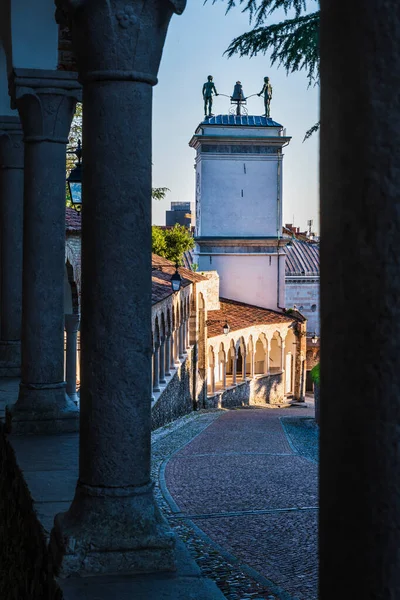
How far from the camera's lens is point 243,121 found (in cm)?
3941

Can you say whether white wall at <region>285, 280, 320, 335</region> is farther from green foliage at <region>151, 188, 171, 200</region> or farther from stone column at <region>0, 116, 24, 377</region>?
stone column at <region>0, 116, 24, 377</region>

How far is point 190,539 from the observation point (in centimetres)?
645

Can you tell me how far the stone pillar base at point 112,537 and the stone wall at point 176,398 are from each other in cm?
1380

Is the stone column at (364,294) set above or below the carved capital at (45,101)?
below

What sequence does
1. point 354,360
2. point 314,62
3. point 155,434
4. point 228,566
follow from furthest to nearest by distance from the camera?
point 155,434
point 314,62
point 228,566
point 354,360

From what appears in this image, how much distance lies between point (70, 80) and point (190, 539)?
329 centimetres

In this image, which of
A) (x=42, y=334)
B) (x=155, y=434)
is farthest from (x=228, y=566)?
(x=155, y=434)

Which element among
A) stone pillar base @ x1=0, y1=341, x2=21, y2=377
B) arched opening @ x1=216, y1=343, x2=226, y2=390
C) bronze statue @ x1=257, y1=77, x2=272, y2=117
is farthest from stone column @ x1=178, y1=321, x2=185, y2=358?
stone pillar base @ x1=0, y1=341, x2=21, y2=377

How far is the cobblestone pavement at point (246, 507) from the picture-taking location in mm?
5539

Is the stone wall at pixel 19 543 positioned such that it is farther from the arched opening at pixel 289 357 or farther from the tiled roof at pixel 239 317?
the arched opening at pixel 289 357

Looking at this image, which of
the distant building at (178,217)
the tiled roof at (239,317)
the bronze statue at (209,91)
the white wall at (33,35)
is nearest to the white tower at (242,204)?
the bronze statue at (209,91)

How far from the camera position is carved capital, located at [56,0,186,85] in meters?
3.28

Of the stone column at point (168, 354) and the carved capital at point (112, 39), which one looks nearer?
the carved capital at point (112, 39)

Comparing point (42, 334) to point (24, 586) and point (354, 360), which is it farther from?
point (354, 360)
